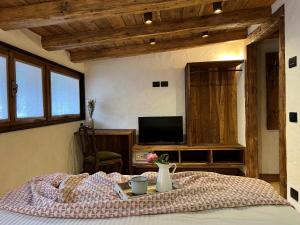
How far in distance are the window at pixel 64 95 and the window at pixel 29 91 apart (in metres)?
0.40

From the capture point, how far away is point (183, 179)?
2.00 meters

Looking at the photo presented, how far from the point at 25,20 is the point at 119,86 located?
2669 mm

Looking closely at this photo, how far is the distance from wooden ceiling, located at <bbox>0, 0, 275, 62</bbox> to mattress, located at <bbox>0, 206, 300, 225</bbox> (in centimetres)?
185

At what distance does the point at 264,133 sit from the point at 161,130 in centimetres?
178

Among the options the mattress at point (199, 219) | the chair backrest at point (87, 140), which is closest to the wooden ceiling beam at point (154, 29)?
the chair backrest at point (87, 140)

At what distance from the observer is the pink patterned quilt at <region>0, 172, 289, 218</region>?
60.0 inches

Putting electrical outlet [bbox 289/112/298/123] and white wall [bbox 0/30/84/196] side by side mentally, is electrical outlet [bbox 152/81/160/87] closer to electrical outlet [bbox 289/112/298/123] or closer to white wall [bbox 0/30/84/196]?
white wall [bbox 0/30/84/196]

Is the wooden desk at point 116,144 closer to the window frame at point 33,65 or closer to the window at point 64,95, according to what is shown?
the window at point 64,95

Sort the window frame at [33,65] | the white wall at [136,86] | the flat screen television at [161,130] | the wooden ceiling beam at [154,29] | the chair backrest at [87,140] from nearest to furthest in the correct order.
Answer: the window frame at [33,65]
the wooden ceiling beam at [154,29]
the chair backrest at [87,140]
the flat screen television at [161,130]
the white wall at [136,86]

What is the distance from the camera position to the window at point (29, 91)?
3.07 metres

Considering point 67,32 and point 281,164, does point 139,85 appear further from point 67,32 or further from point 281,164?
point 281,164

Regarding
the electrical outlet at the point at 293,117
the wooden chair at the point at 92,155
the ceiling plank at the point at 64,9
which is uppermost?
the ceiling plank at the point at 64,9

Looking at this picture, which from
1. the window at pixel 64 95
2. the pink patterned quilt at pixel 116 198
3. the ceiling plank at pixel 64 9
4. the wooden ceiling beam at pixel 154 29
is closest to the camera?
the pink patterned quilt at pixel 116 198

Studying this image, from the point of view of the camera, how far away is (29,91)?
3277 mm
